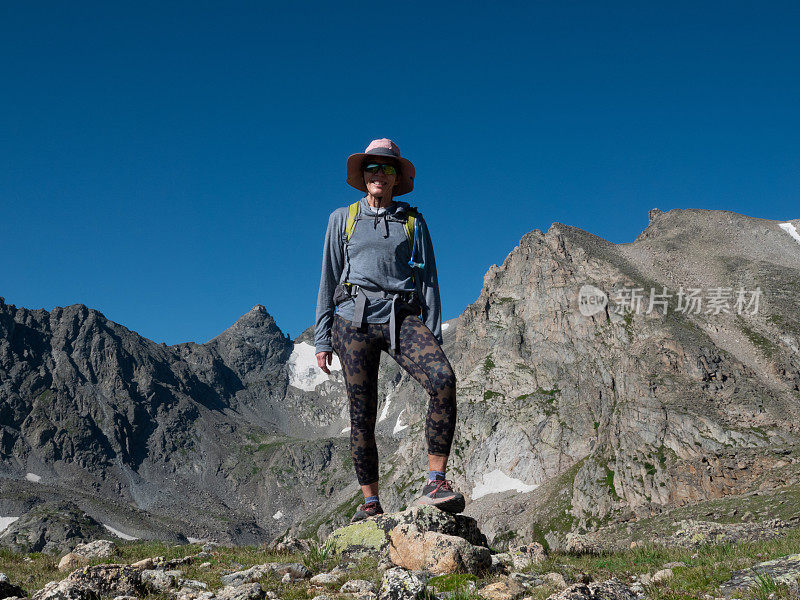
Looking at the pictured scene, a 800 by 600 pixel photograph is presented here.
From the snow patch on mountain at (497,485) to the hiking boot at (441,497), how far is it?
173797mm

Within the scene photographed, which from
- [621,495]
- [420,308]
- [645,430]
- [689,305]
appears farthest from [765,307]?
[420,308]

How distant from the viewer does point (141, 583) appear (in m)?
6.97

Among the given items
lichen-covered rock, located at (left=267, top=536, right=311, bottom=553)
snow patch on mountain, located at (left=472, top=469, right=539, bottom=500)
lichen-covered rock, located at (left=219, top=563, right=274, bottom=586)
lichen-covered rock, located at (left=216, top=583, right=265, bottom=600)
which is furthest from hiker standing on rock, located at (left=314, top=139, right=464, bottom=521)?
snow patch on mountain, located at (left=472, top=469, right=539, bottom=500)

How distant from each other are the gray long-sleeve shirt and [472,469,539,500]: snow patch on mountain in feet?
573

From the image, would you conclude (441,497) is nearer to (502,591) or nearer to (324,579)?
(324,579)

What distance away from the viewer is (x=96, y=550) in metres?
11.1

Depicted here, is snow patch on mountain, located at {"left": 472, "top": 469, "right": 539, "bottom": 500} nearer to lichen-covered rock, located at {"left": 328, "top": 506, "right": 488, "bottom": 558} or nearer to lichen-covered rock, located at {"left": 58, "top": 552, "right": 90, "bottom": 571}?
lichen-covered rock, located at {"left": 58, "top": 552, "right": 90, "bottom": 571}

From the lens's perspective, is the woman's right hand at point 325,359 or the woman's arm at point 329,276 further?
the woman's right hand at point 325,359

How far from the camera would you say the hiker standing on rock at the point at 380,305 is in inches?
323

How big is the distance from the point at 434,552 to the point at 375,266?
3.98 meters

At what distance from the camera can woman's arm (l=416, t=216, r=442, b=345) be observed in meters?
8.74

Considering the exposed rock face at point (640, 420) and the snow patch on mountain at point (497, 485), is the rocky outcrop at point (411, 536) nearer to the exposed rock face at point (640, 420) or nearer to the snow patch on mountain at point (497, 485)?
the exposed rock face at point (640, 420)

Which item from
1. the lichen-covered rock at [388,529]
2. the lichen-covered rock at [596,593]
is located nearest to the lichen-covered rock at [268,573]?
the lichen-covered rock at [388,529]

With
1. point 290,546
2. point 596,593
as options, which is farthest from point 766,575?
point 290,546
